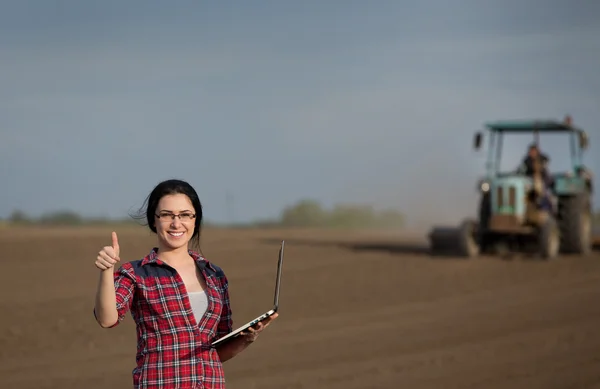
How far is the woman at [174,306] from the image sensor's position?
3650 millimetres

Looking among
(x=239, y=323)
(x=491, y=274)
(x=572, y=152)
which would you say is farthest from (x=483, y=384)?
(x=572, y=152)

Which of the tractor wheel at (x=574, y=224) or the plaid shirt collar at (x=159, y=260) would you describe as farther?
the tractor wheel at (x=574, y=224)

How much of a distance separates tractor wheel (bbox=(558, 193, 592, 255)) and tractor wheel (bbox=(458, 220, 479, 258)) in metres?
1.69

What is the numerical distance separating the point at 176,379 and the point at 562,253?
16.4 m

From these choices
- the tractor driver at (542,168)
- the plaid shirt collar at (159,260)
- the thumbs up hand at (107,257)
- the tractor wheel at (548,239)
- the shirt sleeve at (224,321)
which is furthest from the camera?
the tractor driver at (542,168)

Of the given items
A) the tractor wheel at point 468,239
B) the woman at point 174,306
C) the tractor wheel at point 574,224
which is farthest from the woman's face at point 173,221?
the tractor wheel at point 574,224

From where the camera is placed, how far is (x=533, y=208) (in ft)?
60.5

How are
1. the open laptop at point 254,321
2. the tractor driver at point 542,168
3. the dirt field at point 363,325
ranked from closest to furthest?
the open laptop at point 254,321 < the dirt field at point 363,325 < the tractor driver at point 542,168

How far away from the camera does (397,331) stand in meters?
10.5

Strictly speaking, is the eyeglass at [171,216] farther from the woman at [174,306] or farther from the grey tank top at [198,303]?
the grey tank top at [198,303]

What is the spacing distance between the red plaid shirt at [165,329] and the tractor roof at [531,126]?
15.9 metres

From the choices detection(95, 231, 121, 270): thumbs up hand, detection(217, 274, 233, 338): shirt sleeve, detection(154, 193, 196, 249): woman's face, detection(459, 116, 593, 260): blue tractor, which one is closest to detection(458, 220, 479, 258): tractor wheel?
detection(459, 116, 593, 260): blue tractor

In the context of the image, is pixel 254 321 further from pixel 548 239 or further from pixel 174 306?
pixel 548 239

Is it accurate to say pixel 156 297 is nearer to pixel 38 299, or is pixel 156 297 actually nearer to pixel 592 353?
pixel 592 353
